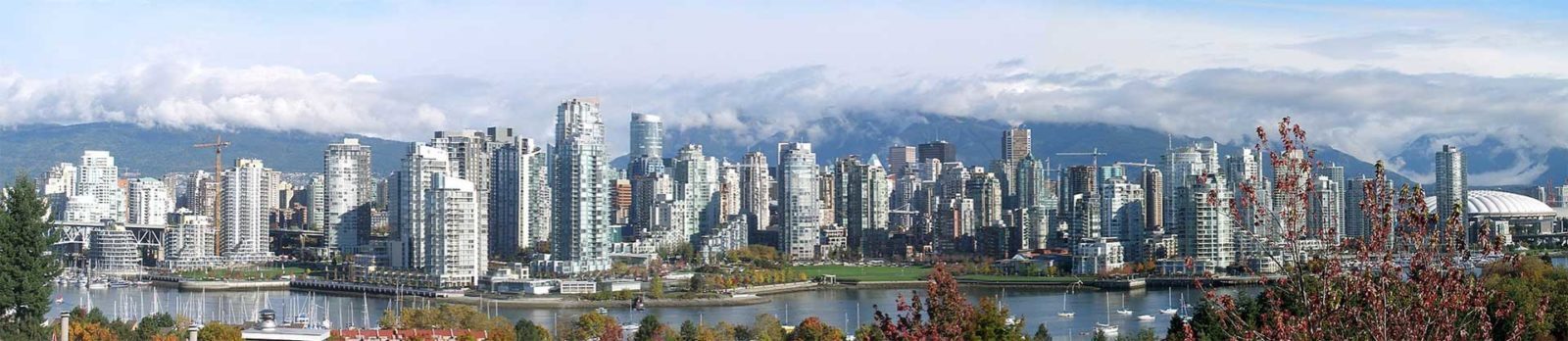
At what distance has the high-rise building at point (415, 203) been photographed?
67.4 ft

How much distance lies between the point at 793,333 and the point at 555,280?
9.42 m

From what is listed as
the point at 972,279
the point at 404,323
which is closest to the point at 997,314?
the point at 404,323

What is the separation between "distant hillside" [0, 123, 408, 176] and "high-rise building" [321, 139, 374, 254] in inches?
859

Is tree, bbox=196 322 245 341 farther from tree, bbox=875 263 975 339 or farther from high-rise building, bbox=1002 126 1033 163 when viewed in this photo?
high-rise building, bbox=1002 126 1033 163

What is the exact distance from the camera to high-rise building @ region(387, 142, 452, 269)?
808 inches

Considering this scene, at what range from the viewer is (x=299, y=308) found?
16.8 meters

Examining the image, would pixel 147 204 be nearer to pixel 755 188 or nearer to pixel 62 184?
pixel 62 184

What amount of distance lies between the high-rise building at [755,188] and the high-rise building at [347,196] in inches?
275

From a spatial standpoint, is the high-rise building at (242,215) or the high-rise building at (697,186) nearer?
the high-rise building at (242,215)

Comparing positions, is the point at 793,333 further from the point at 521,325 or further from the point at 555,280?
the point at 555,280

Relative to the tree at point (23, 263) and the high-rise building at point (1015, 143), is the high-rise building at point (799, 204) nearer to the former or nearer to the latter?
the high-rise building at point (1015, 143)

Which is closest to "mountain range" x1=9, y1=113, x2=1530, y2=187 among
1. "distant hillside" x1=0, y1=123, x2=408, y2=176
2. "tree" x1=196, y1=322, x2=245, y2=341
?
"distant hillside" x1=0, y1=123, x2=408, y2=176

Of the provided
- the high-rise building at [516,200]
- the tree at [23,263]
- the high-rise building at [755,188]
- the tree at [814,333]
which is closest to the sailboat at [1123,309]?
the tree at [814,333]

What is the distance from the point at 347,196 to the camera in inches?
1185
